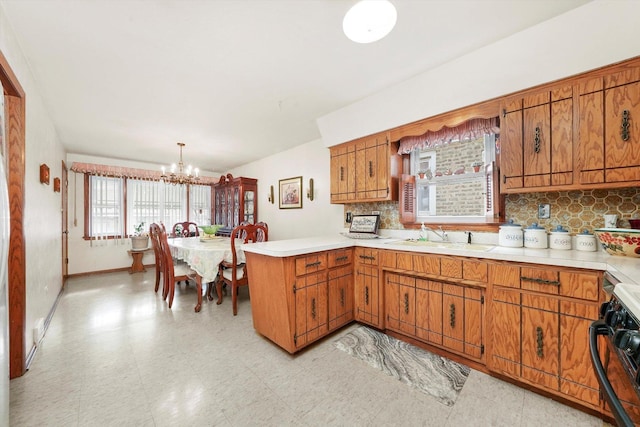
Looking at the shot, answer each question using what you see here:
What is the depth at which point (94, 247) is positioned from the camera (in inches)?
191

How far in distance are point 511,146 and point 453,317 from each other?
1.38 meters

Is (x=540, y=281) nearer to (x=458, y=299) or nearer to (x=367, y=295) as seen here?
(x=458, y=299)

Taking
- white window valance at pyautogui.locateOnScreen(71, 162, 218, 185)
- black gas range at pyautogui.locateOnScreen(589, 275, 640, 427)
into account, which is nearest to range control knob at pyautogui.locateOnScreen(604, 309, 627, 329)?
black gas range at pyautogui.locateOnScreen(589, 275, 640, 427)

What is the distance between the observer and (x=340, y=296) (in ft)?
7.74

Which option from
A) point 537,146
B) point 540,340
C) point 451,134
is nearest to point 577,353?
point 540,340

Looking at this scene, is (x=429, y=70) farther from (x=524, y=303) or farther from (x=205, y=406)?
Answer: (x=205, y=406)

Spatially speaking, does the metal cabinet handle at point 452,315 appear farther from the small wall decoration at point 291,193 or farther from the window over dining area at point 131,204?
the window over dining area at point 131,204

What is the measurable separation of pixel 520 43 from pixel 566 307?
1.71m

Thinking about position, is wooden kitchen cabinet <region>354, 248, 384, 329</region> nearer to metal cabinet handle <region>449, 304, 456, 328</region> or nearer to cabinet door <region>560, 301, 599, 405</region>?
metal cabinet handle <region>449, 304, 456, 328</region>

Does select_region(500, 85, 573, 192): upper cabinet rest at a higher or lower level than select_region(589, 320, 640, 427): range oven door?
higher

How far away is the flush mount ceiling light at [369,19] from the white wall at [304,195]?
87.0 inches

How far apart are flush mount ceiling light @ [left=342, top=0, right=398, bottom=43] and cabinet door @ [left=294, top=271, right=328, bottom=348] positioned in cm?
175

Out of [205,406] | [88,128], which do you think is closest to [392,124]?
[205,406]

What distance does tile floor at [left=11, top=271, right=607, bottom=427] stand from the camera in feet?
4.58
